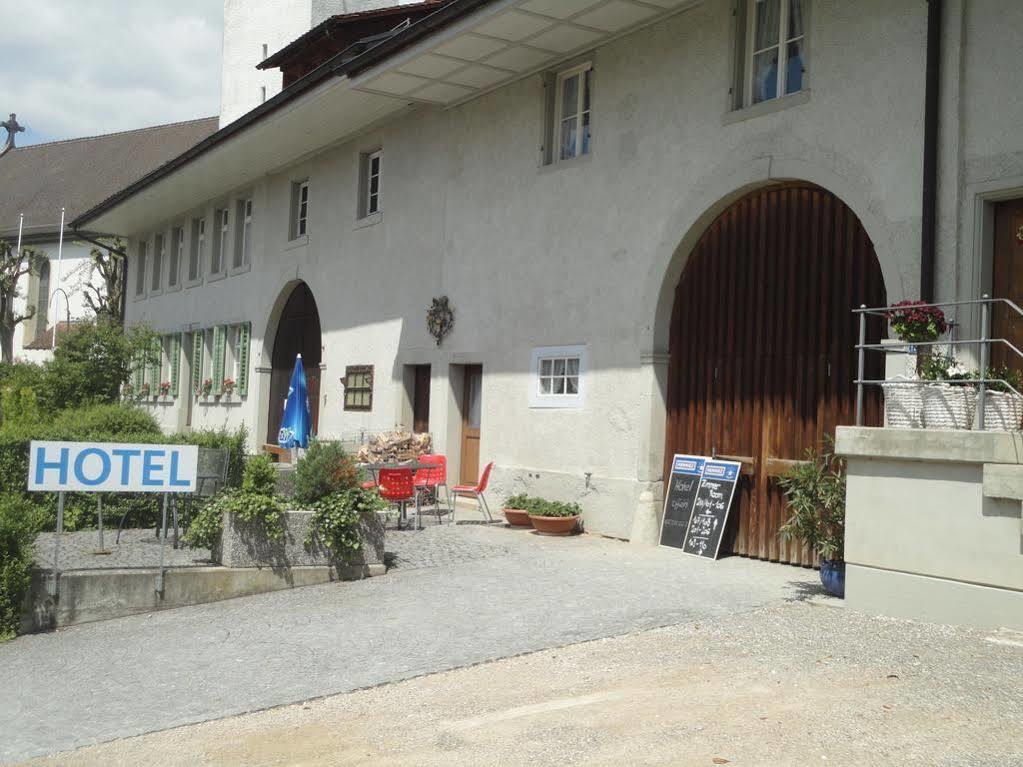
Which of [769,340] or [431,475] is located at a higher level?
[769,340]

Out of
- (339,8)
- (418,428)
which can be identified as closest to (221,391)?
(418,428)

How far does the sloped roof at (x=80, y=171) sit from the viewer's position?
47.5 metres

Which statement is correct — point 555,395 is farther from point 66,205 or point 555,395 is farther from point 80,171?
point 80,171

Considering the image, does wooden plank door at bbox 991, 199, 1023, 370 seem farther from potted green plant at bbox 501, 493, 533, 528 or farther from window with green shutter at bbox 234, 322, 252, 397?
window with green shutter at bbox 234, 322, 252, 397

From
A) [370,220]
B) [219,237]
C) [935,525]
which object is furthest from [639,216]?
[219,237]

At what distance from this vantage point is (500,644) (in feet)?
24.2

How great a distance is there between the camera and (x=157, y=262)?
30125 mm

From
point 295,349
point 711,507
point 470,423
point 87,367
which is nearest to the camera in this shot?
point 711,507

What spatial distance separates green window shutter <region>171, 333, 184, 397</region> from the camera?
27.4 meters

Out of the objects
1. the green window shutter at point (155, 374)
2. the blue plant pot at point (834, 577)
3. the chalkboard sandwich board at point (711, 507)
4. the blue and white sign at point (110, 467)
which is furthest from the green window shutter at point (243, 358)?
the blue plant pot at point (834, 577)

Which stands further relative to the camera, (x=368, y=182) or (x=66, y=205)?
(x=66, y=205)

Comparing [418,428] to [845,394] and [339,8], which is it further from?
[339,8]

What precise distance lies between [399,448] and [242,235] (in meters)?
10.6

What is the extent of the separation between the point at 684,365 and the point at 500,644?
17.6 feet
